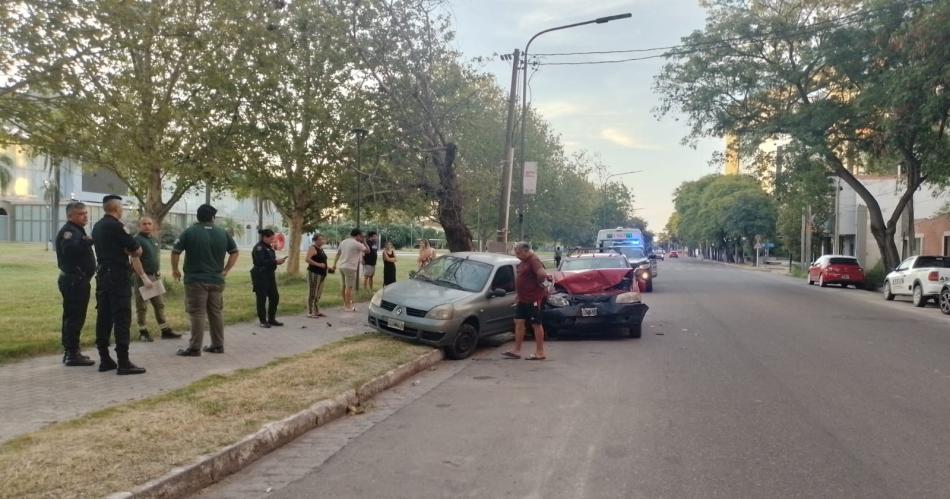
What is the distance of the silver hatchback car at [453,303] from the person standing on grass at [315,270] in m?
2.33

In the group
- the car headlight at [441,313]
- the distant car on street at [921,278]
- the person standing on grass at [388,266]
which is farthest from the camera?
the distant car on street at [921,278]

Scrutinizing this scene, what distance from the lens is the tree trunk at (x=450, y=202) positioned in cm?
1967

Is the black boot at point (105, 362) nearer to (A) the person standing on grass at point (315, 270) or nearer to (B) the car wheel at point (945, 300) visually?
(A) the person standing on grass at point (315, 270)

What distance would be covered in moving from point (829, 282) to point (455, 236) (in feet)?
64.7

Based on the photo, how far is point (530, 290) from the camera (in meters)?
10.1

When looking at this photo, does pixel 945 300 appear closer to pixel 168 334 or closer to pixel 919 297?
pixel 919 297

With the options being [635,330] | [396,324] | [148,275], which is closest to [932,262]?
[635,330]

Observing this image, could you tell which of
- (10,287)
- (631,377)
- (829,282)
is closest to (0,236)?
(10,287)

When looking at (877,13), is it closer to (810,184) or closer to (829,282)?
(810,184)

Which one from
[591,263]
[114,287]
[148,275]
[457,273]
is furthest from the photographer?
[591,263]

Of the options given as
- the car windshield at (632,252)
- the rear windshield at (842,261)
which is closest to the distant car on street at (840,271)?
the rear windshield at (842,261)

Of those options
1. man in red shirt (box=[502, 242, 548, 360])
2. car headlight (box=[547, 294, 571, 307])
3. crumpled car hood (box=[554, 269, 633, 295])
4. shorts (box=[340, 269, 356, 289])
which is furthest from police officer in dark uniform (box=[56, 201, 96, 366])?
crumpled car hood (box=[554, 269, 633, 295])

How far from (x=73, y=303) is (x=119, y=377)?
3.62ft

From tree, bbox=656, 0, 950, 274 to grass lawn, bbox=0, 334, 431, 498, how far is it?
18.7 meters
